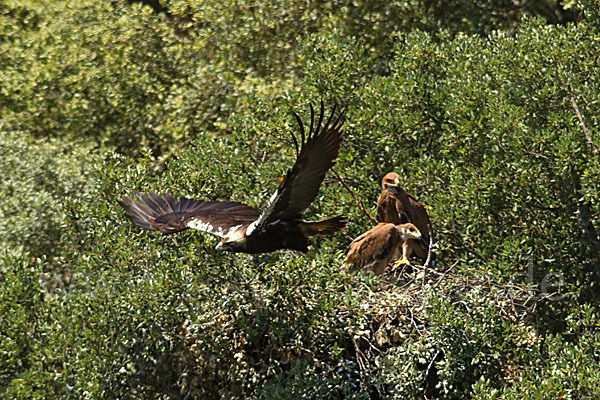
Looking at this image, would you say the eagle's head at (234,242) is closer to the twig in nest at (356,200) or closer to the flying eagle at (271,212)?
the flying eagle at (271,212)

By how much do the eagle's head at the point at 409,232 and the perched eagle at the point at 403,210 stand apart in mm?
150

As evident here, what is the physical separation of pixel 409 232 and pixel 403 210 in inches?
14.0

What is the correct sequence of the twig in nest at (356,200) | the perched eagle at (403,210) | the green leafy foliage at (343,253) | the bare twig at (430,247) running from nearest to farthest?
the green leafy foliage at (343,253) < the bare twig at (430,247) < the perched eagle at (403,210) < the twig in nest at (356,200)

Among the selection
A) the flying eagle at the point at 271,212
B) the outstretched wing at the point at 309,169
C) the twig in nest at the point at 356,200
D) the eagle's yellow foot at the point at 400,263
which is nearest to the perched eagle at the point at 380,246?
the eagle's yellow foot at the point at 400,263

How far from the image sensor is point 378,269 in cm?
891

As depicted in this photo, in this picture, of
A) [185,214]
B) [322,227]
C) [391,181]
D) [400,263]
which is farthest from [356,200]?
[322,227]

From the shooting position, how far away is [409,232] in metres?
8.87

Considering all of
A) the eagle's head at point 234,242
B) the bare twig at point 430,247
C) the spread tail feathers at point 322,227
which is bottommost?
the bare twig at point 430,247

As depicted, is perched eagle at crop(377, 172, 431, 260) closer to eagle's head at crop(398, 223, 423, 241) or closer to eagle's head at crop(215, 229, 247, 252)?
eagle's head at crop(398, 223, 423, 241)

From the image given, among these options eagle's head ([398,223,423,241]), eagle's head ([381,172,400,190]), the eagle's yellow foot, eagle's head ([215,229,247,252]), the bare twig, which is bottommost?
the eagle's yellow foot

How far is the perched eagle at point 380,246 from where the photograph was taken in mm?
8820

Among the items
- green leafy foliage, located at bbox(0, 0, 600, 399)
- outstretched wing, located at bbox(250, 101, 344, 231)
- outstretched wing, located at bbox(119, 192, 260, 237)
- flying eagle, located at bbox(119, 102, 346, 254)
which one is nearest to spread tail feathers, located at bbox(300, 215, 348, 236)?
flying eagle, located at bbox(119, 102, 346, 254)

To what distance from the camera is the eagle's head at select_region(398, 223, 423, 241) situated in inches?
349

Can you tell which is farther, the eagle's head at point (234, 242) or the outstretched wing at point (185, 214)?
the outstretched wing at point (185, 214)
